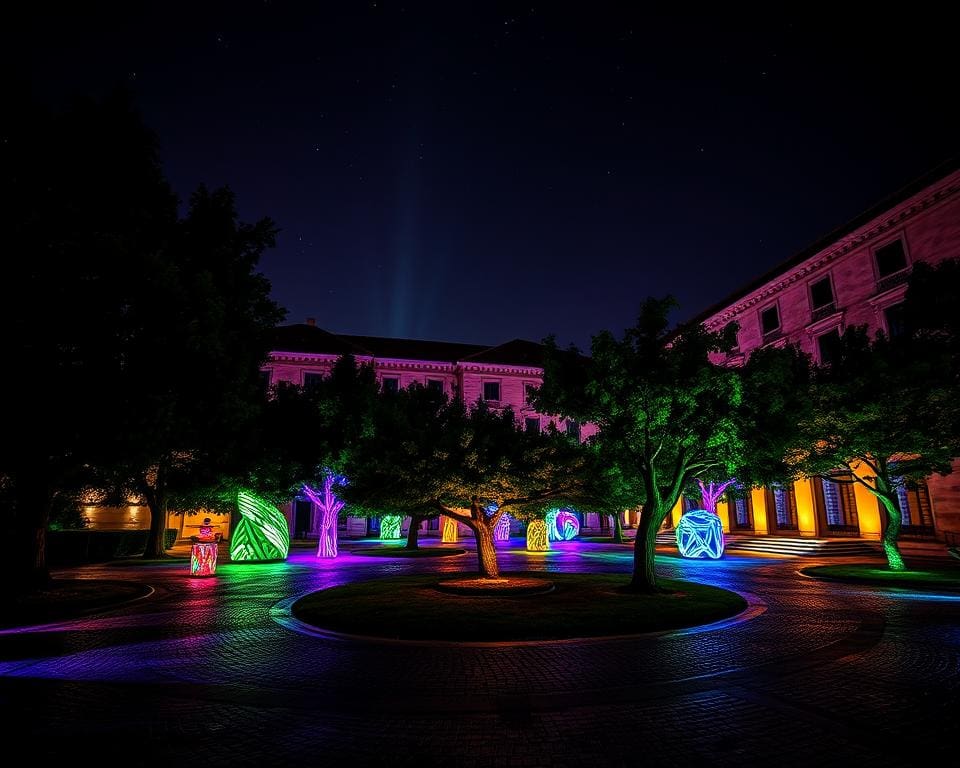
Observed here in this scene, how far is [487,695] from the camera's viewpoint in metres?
6.73

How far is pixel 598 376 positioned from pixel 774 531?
1067 inches

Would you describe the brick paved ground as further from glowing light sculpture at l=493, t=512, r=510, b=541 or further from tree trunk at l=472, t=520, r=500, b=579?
glowing light sculpture at l=493, t=512, r=510, b=541

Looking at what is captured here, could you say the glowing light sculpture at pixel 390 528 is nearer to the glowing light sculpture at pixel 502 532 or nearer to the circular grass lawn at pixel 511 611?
the glowing light sculpture at pixel 502 532

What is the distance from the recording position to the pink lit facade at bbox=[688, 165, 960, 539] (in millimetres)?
25719

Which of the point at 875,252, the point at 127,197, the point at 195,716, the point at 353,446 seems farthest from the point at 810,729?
the point at 875,252

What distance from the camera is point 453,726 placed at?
5746 mm

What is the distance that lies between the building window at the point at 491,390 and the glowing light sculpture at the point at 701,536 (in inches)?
1027

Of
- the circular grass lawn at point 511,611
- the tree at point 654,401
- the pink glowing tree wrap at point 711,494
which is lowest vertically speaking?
the circular grass lawn at point 511,611

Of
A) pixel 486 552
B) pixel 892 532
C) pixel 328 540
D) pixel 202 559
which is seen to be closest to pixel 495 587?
pixel 486 552

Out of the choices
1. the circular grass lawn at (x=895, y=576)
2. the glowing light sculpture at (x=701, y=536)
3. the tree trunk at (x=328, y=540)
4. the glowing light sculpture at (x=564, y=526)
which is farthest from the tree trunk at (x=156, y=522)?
the circular grass lawn at (x=895, y=576)

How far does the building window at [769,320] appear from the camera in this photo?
118ft

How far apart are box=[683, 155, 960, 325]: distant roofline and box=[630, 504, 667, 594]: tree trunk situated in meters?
7.78

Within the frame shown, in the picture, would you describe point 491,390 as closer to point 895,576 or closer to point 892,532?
point 892,532

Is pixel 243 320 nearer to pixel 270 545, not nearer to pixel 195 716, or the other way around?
pixel 270 545
